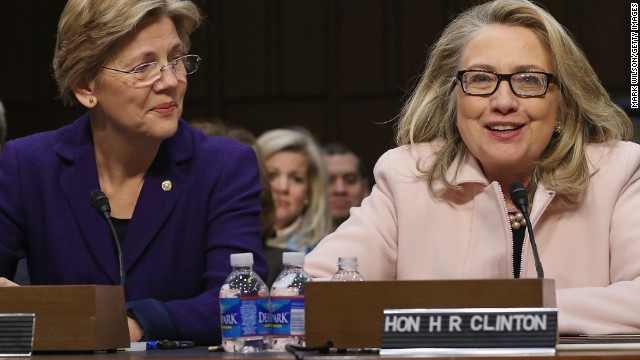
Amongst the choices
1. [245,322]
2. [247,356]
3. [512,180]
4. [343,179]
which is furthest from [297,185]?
[247,356]

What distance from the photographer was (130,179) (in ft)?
9.92

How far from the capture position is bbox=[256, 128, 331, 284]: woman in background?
Result: 572 cm

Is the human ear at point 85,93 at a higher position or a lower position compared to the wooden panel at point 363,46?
lower

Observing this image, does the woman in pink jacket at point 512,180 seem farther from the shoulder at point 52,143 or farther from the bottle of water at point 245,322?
the shoulder at point 52,143

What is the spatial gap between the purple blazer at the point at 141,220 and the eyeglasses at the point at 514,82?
66 centimetres

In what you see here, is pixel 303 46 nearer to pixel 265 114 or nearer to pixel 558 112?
pixel 265 114

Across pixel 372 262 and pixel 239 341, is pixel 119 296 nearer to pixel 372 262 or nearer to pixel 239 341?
pixel 239 341

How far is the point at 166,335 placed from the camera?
2.62 m

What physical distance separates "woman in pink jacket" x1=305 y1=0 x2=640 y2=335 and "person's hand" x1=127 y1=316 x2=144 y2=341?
46cm

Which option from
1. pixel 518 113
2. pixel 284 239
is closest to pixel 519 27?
pixel 518 113

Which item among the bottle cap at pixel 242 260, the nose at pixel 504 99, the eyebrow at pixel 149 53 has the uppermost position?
the eyebrow at pixel 149 53

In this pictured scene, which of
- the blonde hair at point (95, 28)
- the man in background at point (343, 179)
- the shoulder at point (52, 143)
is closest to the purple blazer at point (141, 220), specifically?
the shoulder at point (52, 143)

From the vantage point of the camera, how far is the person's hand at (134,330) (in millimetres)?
2529

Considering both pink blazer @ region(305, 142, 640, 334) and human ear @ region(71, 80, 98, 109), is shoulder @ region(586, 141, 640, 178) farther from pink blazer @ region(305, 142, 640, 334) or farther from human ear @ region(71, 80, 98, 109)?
human ear @ region(71, 80, 98, 109)
